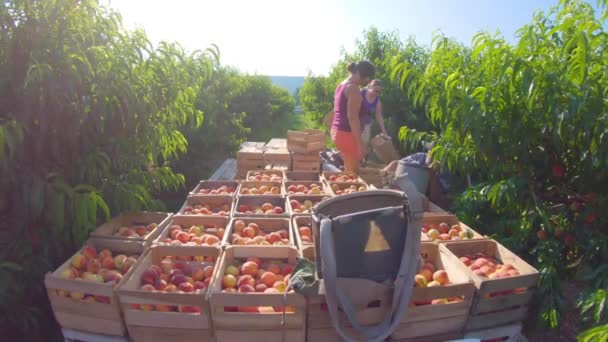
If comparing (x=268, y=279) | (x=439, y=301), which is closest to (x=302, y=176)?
(x=268, y=279)

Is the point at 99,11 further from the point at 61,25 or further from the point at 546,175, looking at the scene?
the point at 546,175

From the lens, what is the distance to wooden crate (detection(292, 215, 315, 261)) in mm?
2707

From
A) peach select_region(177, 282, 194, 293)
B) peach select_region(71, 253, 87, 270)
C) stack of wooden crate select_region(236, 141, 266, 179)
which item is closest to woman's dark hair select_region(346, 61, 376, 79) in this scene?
stack of wooden crate select_region(236, 141, 266, 179)

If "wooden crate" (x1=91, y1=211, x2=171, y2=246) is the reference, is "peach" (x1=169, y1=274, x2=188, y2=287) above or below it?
below

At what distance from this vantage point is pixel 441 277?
2.59 metres

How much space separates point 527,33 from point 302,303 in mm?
2162

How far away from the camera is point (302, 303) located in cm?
215

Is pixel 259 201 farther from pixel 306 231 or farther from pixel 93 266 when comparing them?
pixel 93 266

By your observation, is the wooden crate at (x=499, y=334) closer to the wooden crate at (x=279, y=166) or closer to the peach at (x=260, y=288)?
the peach at (x=260, y=288)

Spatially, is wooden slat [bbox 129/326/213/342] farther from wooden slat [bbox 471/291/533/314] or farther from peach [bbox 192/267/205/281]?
wooden slat [bbox 471/291/533/314]

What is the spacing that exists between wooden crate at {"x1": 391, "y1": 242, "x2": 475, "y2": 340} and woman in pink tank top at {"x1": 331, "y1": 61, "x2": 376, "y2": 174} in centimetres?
289

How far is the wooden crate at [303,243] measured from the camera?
8.88 ft

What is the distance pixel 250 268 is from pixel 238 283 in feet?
0.53

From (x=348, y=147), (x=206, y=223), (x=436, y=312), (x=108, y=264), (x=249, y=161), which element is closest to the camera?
(x=436, y=312)
